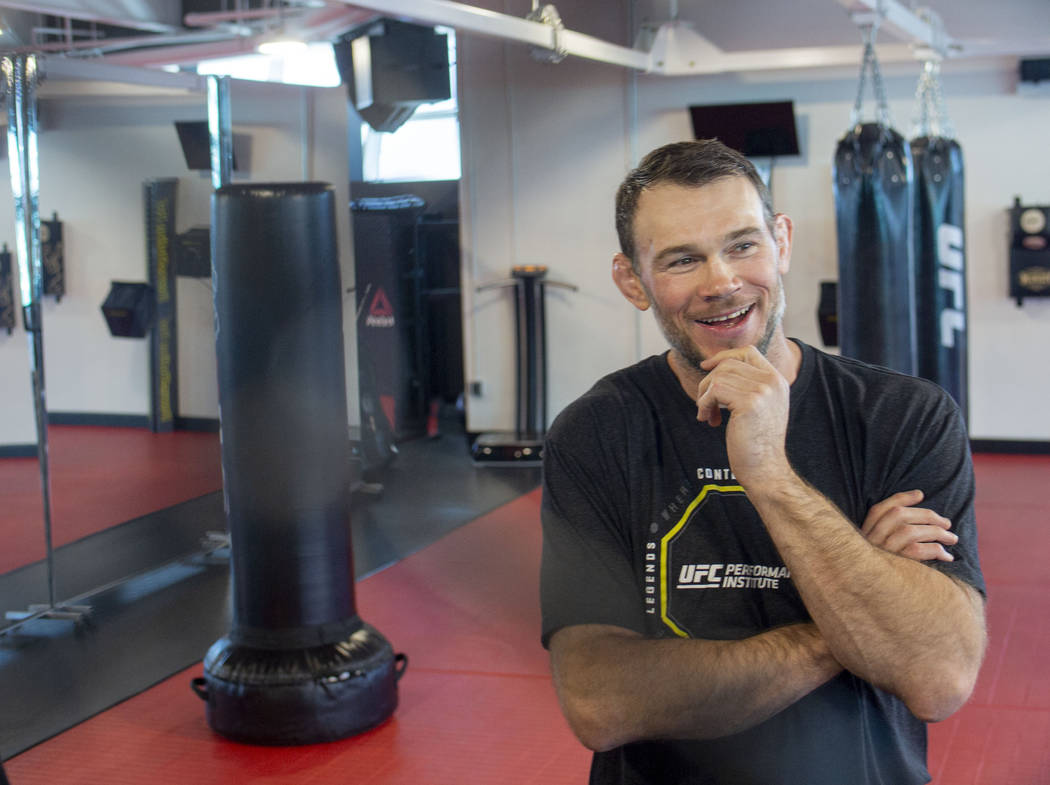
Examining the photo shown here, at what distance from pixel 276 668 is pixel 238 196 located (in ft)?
4.06

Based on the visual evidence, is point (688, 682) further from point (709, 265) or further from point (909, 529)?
point (709, 265)

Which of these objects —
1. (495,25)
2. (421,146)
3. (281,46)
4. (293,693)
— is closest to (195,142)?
(281,46)

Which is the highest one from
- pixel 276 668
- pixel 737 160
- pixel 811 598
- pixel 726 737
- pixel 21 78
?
pixel 21 78

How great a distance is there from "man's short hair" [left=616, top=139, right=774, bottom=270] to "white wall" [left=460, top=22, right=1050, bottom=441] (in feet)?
18.2

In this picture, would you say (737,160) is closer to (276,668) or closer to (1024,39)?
(276,668)

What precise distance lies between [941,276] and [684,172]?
4.18 meters

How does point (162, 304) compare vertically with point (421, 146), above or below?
below

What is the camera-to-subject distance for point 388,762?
2840 mm

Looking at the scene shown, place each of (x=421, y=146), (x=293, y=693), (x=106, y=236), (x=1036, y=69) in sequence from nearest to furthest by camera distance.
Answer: (x=293, y=693) → (x=106, y=236) → (x=1036, y=69) → (x=421, y=146)

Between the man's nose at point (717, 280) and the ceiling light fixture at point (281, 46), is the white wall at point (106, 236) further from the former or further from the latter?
the man's nose at point (717, 280)

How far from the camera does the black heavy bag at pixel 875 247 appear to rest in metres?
4.49

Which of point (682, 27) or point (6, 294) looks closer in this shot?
point (6, 294)

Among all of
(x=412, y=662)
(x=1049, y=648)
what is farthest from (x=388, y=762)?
(x=1049, y=648)

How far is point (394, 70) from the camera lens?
5.48 metres
